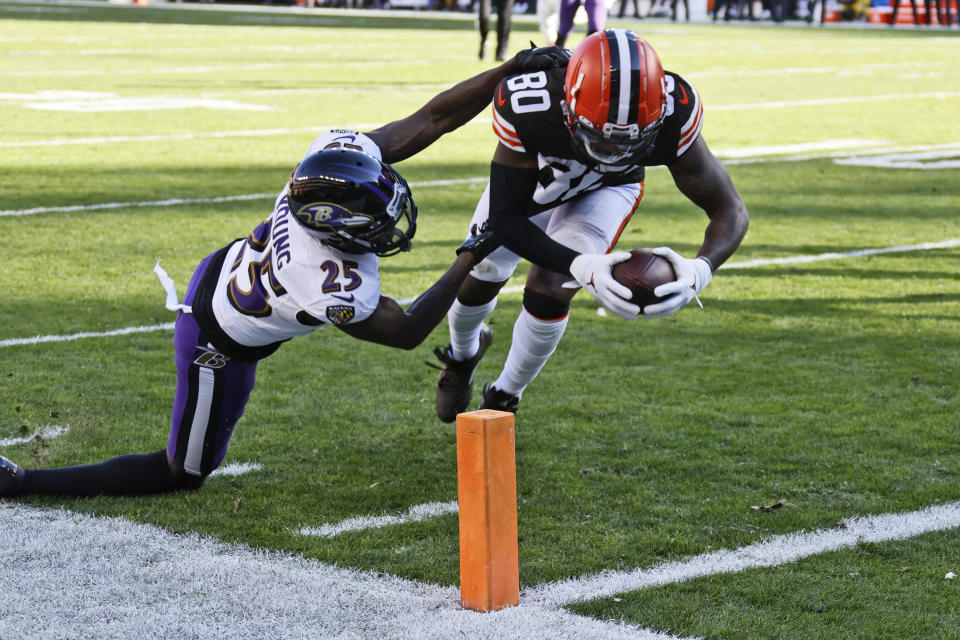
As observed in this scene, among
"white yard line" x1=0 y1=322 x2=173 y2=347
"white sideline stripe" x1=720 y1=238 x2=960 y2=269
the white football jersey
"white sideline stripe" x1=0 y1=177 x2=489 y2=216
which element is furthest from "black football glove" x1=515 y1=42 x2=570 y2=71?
"white sideline stripe" x1=0 y1=177 x2=489 y2=216

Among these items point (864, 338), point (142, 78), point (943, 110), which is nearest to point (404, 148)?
point (864, 338)

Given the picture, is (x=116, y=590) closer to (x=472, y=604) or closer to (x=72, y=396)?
(x=472, y=604)

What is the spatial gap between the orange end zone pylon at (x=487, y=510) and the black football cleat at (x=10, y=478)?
5.35 ft

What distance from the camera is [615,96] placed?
12.5ft

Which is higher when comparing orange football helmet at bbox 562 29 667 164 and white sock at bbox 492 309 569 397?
orange football helmet at bbox 562 29 667 164

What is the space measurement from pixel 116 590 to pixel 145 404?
187cm

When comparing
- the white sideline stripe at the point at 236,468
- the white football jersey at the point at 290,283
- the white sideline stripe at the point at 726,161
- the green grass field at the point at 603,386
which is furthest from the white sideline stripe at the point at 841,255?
the white football jersey at the point at 290,283

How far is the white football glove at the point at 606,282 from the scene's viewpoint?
3746mm

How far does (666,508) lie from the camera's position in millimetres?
4293

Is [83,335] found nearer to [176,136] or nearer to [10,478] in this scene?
[10,478]

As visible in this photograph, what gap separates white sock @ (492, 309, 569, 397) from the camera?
4.88 metres

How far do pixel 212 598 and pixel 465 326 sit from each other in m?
1.91

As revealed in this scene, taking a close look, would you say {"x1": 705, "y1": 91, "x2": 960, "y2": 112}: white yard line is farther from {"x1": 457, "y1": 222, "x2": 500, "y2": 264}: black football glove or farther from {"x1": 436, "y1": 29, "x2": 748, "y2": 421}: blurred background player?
{"x1": 457, "y1": 222, "x2": 500, "y2": 264}: black football glove

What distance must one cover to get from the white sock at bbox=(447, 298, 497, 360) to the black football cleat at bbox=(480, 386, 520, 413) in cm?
20
